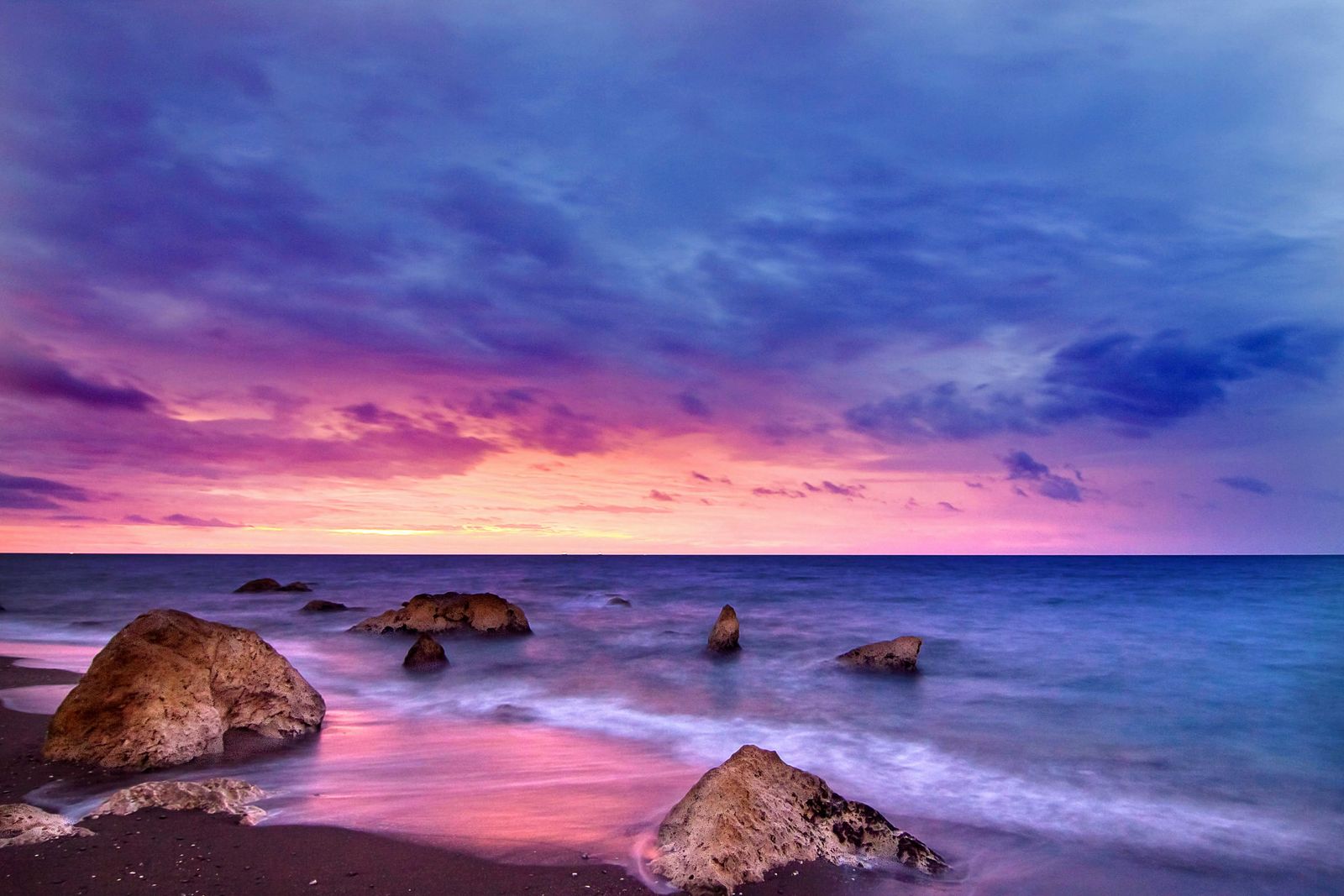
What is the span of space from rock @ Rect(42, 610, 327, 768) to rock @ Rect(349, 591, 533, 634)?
14179mm

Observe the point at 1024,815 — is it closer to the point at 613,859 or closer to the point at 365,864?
the point at 613,859

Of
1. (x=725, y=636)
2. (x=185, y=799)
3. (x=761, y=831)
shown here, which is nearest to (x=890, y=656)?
(x=725, y=636)

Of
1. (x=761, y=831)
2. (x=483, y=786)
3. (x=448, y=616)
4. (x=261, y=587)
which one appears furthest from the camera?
(x=261, y=587)

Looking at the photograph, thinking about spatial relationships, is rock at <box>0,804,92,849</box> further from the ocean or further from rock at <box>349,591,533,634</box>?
rock at <box>349,591,533,634</box>

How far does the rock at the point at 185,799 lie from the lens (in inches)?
266

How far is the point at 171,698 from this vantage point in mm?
9047

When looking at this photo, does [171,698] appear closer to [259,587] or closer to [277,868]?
[277,868]

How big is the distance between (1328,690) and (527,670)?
18523 millimetres

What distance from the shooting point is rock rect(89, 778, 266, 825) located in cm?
676

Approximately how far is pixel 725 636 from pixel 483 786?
14204 millimetres

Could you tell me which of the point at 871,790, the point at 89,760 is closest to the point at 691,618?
the point at 871,790

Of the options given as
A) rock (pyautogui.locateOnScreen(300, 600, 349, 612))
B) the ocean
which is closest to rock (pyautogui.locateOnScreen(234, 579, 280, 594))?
rock (pyautogui.locateOnScreen(300, 600, 349, 612))

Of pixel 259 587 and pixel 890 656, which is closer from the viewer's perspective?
pixel 890 656

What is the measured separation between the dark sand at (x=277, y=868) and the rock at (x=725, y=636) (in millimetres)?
16246
